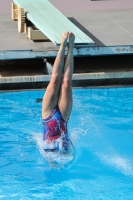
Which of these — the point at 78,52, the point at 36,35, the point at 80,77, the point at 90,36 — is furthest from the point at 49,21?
the point at 80,77

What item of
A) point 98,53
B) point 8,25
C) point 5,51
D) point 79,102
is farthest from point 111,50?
point 8,25

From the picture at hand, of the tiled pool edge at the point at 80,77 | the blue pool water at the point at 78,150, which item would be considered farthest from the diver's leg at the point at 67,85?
the tiled pool edge at the point at 80,77

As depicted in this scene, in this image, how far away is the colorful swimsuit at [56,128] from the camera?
6.61 m

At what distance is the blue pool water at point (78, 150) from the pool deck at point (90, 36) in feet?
1.10

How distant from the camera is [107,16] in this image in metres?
12.0

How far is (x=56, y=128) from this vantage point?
6664 millimetres

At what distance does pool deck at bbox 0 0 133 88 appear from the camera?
9.27 meters

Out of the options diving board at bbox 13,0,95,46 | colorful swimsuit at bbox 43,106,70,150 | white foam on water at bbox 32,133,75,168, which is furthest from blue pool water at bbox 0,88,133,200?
diving board at bbox 13,0,95,46

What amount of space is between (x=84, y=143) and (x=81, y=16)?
4883 millimetres

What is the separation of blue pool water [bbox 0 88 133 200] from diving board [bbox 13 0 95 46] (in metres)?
1.04

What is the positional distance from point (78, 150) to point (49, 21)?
137 inches

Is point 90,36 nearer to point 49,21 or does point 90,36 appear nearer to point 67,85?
point 49,21

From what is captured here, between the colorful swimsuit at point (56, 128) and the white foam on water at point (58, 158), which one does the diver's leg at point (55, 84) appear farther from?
the white foam on water at point (58, 158)

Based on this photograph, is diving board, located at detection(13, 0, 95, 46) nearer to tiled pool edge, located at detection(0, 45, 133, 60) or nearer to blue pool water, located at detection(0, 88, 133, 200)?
tiled pool edge, located at detection(0, 45, 133, 60)
